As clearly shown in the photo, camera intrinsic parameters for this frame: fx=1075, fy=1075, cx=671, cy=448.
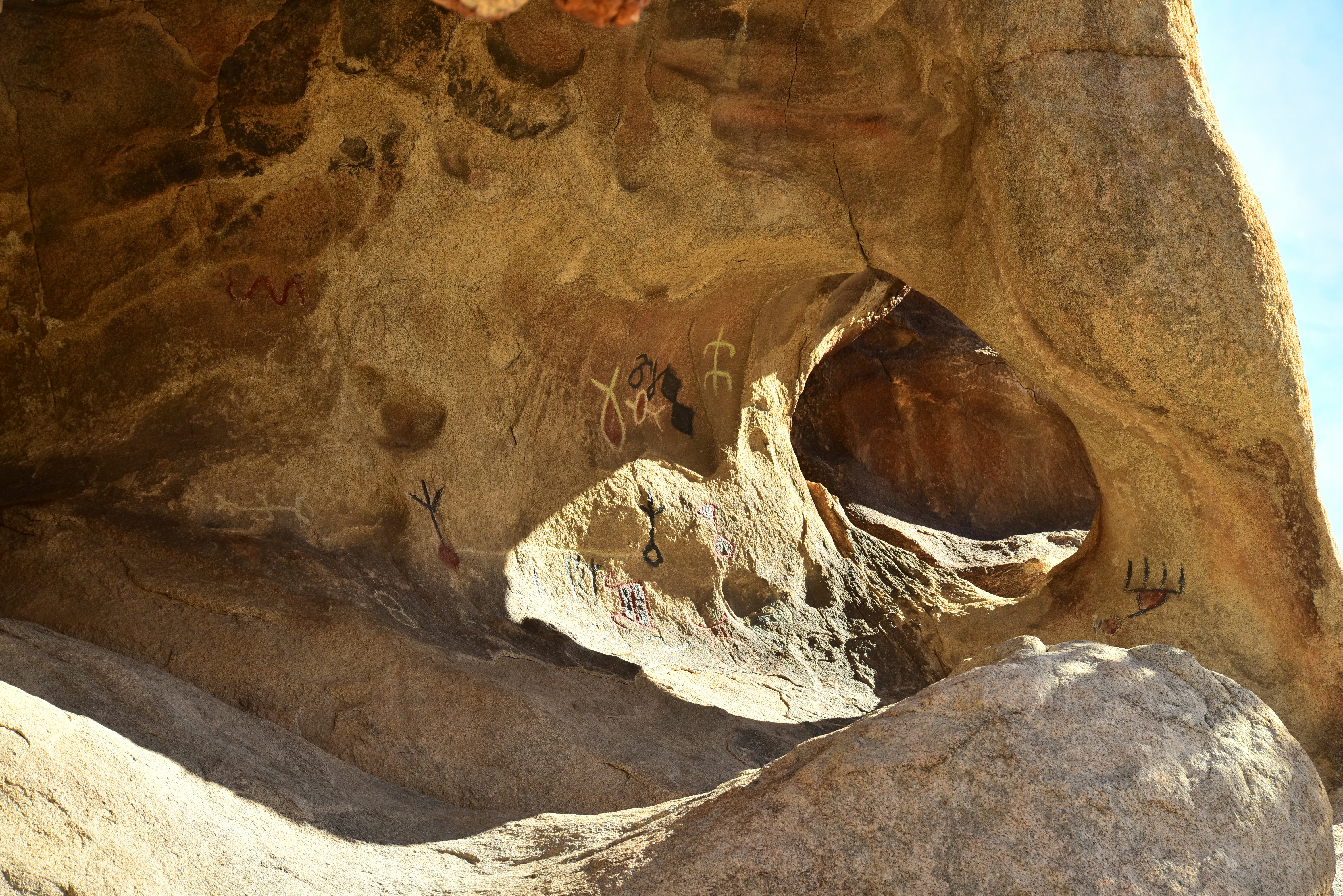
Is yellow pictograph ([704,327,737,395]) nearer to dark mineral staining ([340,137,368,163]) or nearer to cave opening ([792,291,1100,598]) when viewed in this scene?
dark mineral staining ([340,137,368,163])

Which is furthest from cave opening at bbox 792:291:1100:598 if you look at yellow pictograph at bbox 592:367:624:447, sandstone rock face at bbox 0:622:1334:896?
sandstone rock face at bbox 0:622:1334:896

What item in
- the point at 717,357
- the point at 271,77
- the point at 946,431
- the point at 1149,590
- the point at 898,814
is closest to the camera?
the point at 898,814

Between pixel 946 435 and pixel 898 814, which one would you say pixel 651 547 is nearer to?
pixel 898 814

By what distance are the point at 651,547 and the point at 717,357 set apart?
104 centimetres

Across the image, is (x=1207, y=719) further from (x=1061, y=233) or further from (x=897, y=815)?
(x=1061, y=233)

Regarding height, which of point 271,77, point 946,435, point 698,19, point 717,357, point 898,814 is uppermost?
point 698,19

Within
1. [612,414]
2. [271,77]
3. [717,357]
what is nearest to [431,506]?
[612,414]

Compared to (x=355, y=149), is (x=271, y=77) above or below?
above

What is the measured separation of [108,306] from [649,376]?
6.61 ft

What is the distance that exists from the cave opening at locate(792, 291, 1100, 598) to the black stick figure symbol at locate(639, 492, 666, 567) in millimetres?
3481

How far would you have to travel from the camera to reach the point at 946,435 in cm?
826

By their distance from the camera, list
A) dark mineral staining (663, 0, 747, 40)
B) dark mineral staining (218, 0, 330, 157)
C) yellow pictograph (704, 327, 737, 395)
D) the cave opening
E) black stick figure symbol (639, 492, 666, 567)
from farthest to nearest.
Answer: the cave opening, yellow pictograph (704, 327, 737, 395), black stick figure symbol (639, 492, 666, 567), dark mineral staining (663, 0, 747, 40), dark mineral staining (218, 0, 330, 157)

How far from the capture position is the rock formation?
2949 millimetres

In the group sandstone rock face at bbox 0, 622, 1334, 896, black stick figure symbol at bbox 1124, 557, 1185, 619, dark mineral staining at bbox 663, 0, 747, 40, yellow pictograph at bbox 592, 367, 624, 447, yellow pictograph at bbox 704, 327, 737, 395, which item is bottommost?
sandstone rock face at bbox 0, 622, 1334, 896
